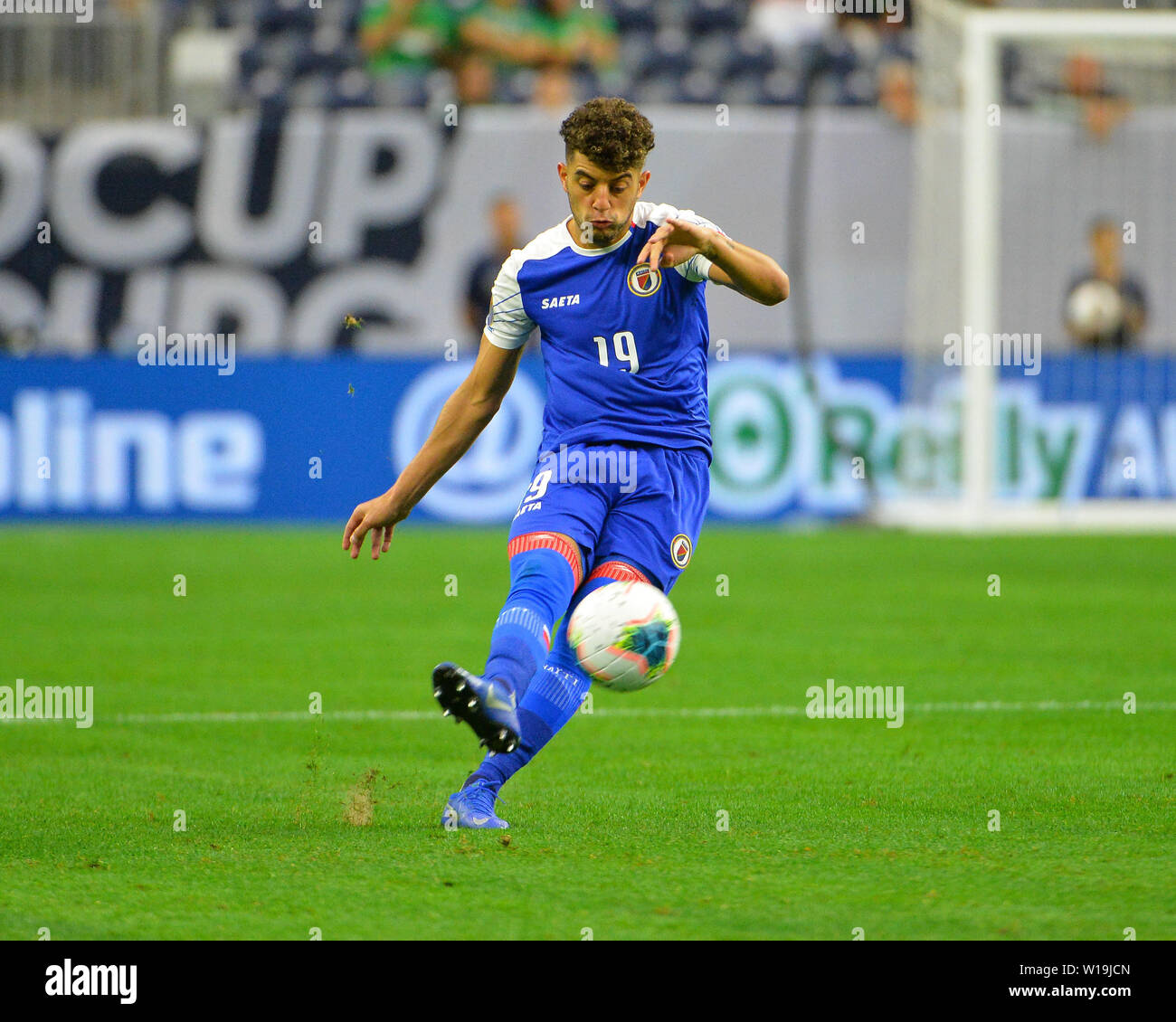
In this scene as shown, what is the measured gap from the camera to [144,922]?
4180mm

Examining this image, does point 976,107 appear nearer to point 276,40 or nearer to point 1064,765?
point 276,40

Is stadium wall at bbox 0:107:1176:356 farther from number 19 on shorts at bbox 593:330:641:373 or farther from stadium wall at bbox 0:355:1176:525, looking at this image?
number 19 on shorts at bbox 593:330:641:373

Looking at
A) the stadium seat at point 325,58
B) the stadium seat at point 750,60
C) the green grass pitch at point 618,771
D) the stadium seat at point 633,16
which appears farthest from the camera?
the stadium seat at point 633,16

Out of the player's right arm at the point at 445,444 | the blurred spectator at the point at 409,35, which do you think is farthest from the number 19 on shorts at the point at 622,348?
the blurred spectator at the point at 409,35

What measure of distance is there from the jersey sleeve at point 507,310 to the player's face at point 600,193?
297 mm

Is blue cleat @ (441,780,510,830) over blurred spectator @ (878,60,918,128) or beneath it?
beneath

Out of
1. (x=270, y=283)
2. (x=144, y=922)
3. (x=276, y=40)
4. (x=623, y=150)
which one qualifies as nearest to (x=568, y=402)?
(x=623, y=150)

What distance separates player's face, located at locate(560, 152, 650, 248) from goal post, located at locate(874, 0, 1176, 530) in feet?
35.0

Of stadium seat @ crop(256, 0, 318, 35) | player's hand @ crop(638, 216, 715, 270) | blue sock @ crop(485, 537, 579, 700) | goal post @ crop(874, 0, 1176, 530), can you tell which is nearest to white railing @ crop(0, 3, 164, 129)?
stadium seat @ crop(256, 0, 318, 35)

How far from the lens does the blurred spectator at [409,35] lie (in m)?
19.3

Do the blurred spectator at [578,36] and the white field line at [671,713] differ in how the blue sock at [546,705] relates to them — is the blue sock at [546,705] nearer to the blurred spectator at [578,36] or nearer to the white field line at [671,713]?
the white field line at [671,713]

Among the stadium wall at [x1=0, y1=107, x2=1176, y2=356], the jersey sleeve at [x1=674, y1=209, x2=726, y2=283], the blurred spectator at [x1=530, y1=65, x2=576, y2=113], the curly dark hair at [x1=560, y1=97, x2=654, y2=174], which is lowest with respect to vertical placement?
the jersey sleeve at [x1=674, y1=209, x2=726, y2=283]

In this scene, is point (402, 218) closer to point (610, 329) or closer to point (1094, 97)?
point (1094, 97)

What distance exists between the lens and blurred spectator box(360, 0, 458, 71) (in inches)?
759
